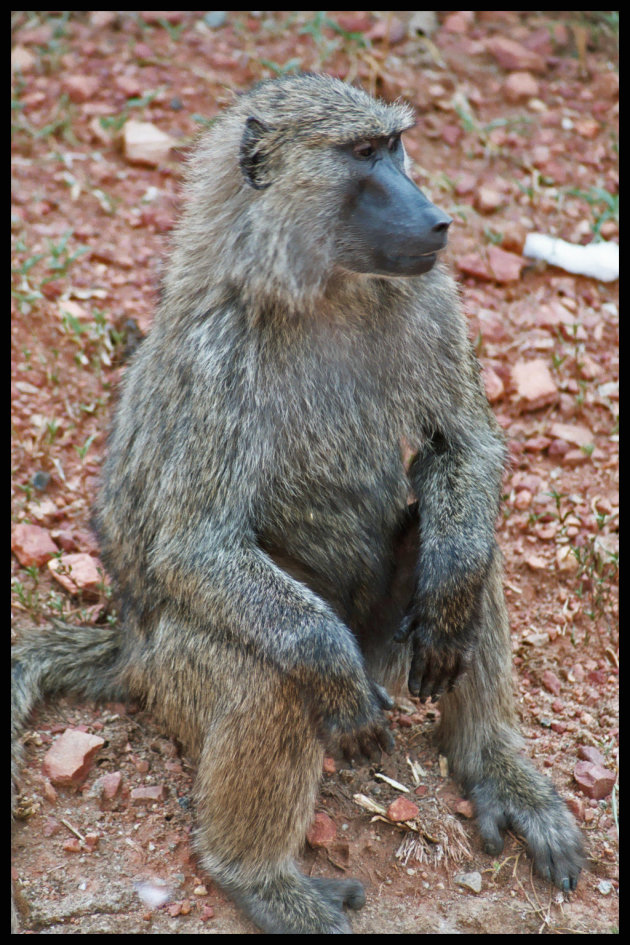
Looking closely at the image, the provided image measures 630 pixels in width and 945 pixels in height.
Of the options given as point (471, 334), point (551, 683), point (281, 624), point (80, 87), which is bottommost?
point (551, 683)

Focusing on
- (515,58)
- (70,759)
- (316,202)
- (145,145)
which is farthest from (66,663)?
(515,58)

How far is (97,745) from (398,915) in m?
1.19

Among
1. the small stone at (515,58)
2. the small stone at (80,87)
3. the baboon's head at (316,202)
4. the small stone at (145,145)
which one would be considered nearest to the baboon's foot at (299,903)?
the baboon's head at (316,202)

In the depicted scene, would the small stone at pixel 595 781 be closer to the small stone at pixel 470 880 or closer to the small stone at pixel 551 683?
the small stone at pixel 551 683

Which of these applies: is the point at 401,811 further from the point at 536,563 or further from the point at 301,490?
the point at 536,563

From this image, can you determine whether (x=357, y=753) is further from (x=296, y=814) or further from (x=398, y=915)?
(x=398, y=915)

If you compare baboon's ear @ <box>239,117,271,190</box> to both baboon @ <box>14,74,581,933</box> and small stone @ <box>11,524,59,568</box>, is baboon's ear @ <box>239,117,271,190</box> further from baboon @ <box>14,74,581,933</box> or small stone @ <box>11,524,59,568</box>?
small stone @ <box>11,524,59,568</box>

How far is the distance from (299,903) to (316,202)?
217 centimetres

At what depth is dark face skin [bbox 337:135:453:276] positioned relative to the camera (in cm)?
313

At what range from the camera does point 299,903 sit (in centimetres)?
337

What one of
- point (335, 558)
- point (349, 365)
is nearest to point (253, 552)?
point (335, 558)

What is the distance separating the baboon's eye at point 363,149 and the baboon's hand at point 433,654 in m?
1.45

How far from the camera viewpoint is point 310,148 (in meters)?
3.26

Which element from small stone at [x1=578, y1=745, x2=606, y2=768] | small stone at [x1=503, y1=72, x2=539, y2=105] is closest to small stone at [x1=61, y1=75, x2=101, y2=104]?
small stone at [x1=503, y1=72, x2=539, y2=105]
